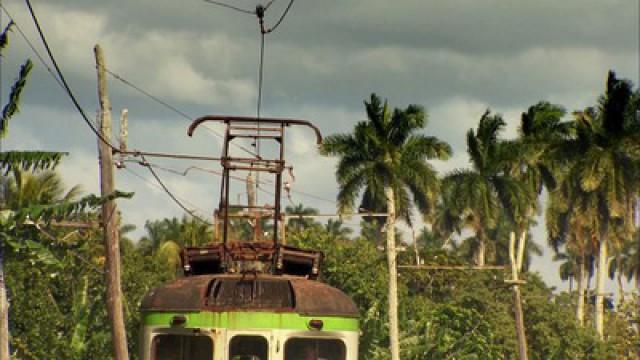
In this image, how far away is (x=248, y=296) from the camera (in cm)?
1830

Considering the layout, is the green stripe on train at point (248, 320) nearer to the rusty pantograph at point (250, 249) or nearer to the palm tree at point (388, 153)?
the rusty pantograph at point (250, 249)

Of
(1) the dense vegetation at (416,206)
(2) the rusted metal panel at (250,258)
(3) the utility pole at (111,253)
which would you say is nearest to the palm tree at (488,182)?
(1) the dense vegetation at (416,206)

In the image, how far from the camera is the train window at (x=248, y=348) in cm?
1767

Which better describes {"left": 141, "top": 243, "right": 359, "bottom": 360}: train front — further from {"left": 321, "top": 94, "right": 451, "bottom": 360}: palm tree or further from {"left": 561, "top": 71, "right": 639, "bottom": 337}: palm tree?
{"left": 561, "top": 71, "right": 639, "bottom": 337}: palm tree

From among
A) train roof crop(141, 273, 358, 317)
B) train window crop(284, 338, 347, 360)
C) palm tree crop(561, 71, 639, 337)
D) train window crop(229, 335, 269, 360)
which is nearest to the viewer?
train window crop(229, 335, 269, 360)

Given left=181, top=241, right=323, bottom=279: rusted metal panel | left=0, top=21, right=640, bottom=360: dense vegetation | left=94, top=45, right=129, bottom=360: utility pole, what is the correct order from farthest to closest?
left=0, top=21, right=640, bottom=360: dense vegetation → left=94, top=45, right=129, bottom=360: utility pole → left=181, top=241, right=323, bottom=279: rusted metal panel

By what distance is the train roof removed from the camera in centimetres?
1816

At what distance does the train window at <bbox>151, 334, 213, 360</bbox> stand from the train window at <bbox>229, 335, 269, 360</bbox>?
1.08ft

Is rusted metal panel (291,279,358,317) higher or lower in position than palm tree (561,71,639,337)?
lower

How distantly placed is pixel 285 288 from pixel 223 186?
9.10 feet

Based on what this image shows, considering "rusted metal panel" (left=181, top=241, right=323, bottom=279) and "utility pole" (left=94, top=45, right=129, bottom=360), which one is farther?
"utility pole" (left=94, top=45, right=129, bottom=360)

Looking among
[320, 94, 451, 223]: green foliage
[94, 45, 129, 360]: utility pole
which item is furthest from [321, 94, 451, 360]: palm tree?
[94, 45, 129, 360]: utility pole

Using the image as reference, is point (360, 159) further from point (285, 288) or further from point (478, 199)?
point (285, 288)

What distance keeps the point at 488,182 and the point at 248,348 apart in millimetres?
37223
